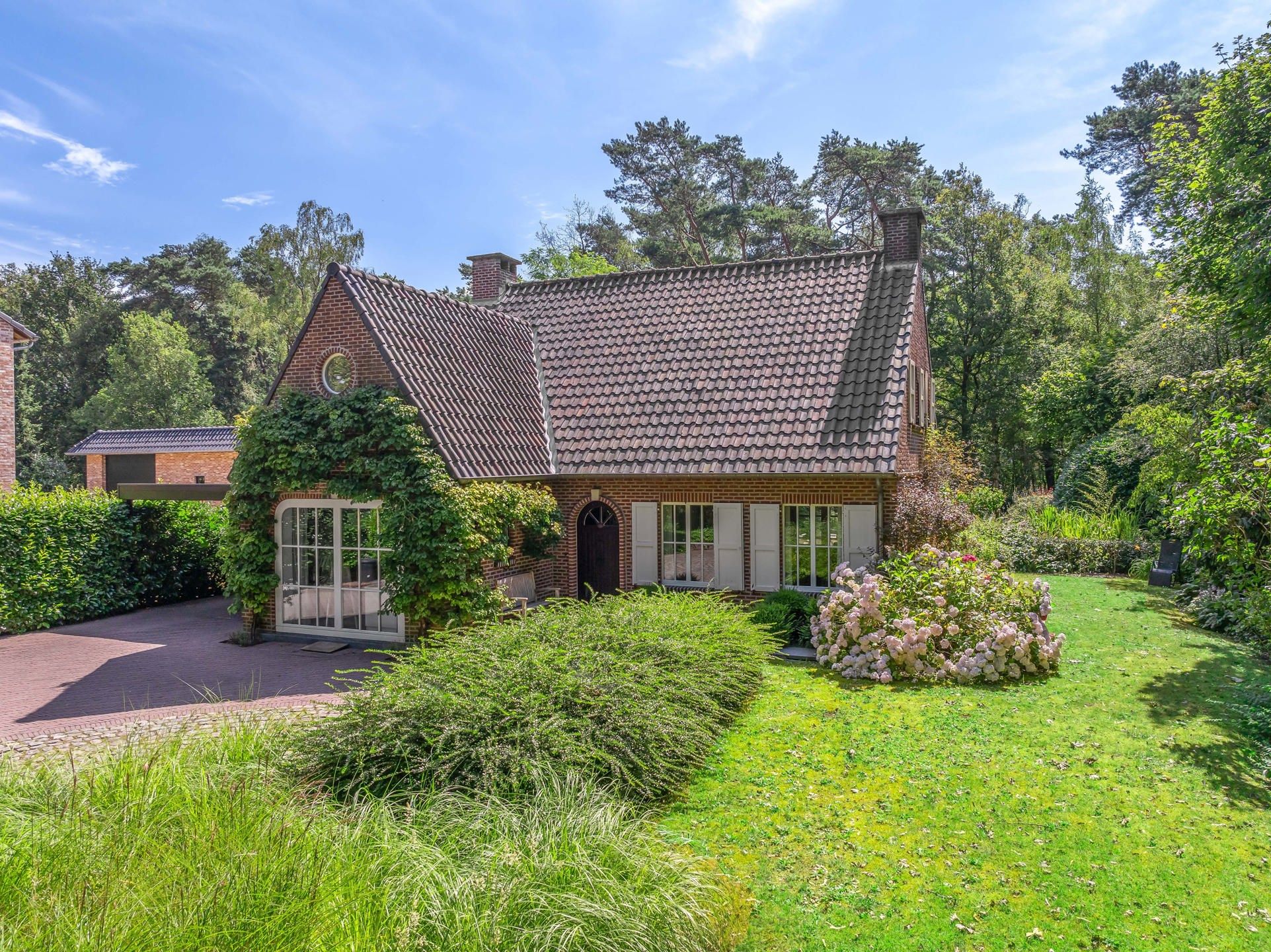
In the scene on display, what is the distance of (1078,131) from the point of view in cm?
3722

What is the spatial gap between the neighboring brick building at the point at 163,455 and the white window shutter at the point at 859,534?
2720cm

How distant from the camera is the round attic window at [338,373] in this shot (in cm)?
1345

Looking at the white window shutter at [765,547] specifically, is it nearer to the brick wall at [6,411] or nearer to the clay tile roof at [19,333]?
the brick wall at [6,411]

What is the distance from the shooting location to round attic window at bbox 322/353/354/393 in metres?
13.5

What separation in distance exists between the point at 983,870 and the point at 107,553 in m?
18.6

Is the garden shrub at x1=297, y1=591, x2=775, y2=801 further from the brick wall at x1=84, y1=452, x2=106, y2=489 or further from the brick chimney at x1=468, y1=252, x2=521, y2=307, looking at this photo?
the brick wall at x1=84, y1=452, x2=106, y2=489

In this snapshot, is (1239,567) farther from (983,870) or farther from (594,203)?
(594,203)

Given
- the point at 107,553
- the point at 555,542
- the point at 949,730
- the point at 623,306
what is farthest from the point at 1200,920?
the point at 107,553

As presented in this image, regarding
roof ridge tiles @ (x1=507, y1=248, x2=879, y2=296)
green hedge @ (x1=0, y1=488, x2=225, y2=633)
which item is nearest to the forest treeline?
roof ridge tiles @ (x1=507, y1=248, x2=879, y2=296)

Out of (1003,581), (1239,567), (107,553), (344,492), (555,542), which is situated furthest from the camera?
(107,553)

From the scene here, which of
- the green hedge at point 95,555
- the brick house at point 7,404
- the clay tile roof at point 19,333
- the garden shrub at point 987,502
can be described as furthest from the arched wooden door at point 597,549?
the clay tile roof at point 19,333

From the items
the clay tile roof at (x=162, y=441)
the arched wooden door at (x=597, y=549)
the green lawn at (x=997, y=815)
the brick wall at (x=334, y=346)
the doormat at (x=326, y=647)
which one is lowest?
the doormat at (x=326, y=647)

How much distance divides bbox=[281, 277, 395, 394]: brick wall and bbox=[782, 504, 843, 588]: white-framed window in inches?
311

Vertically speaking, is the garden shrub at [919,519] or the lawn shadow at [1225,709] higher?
the garden shrub at [919,519]
